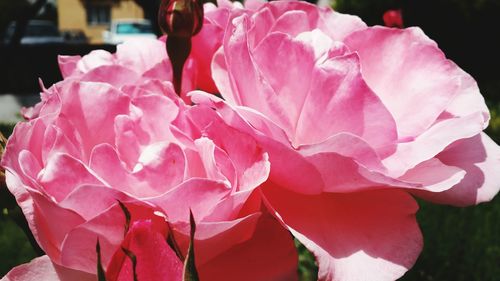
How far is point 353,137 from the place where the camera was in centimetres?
35

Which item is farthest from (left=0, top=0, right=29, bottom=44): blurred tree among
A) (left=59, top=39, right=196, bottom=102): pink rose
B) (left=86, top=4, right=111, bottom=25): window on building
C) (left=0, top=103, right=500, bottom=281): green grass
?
(left=59, top=39, right=196, bottom=102): pink rose

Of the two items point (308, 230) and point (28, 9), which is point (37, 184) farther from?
point (28, 9)

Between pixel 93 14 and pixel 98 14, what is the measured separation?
0.74 feet

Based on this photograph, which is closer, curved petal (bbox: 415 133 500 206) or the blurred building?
curved petal (bbox: 415 133 500 206)

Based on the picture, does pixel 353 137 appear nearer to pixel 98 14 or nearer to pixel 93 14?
pixel 93 14

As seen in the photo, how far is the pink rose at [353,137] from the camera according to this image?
1.17 ft

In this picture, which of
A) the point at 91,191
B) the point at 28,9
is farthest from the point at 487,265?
the point at 28,9

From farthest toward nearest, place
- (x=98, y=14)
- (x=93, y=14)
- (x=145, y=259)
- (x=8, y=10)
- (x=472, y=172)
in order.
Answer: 1. (x=98, y=14)
2. (x=93, y=14)
3. (x=8, y=10)
4. (x=472, y=172)
5. (x=145, y=259)

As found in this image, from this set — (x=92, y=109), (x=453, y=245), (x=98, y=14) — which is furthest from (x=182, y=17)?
(x=98, y=14)

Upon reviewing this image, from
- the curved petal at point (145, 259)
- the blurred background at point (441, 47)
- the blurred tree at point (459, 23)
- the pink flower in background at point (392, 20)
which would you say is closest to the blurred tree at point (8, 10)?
the blurred background at point (441, 47)

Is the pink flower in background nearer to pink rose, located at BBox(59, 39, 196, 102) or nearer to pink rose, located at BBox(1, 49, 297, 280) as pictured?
pink rose, located at BBox(59, 39, 196, 102)

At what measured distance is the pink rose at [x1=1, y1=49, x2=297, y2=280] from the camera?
33cm

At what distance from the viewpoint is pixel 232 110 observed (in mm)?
353

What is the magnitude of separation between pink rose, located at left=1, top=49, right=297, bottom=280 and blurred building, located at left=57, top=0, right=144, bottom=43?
22.2 metres
